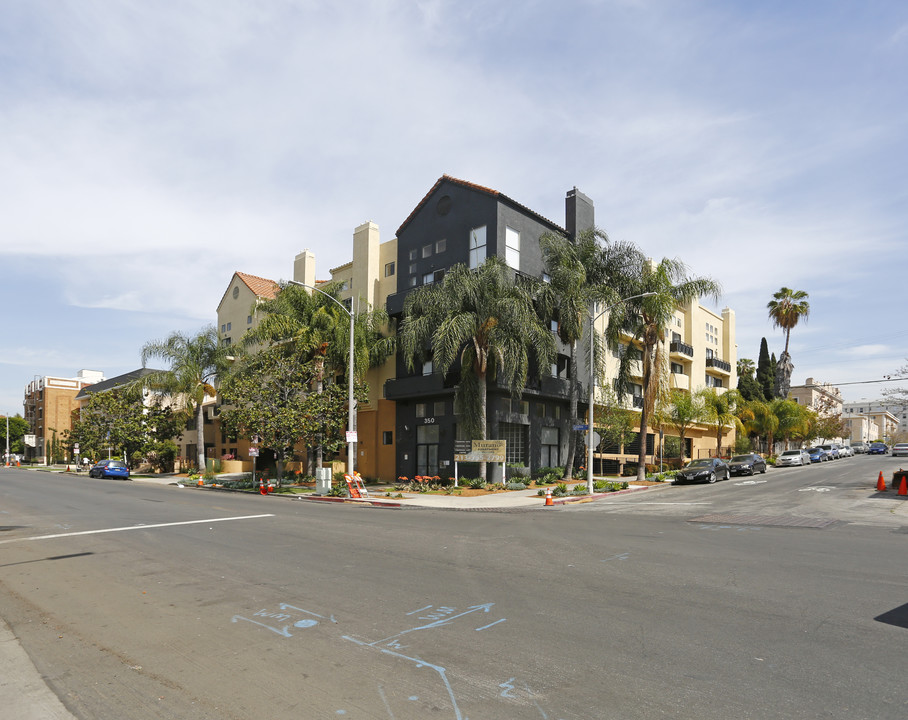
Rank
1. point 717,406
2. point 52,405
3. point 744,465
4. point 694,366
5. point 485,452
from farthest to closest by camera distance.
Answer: point 52,405 → point 694,366 → point 717,406 → point 744,465 → point 485,452

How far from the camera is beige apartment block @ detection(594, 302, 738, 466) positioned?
44.2 metres

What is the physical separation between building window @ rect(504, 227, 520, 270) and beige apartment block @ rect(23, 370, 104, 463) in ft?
259

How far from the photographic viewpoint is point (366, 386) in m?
34.5

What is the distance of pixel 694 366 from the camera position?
181 ft

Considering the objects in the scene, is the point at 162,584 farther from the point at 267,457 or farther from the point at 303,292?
the point at 267,457

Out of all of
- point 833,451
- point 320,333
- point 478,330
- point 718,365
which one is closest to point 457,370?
point 478,330

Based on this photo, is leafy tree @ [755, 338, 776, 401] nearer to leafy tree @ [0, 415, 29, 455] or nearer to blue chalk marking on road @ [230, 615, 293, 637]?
blue chalk marking on road @ [230, 615, 293, 637]

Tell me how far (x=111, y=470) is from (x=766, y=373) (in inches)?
2560

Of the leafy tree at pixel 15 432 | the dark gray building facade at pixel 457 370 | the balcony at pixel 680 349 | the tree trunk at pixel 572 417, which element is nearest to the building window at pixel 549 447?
the dark gray building facade at pixel 457 370

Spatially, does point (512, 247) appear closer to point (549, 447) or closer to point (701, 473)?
point (549, 447)

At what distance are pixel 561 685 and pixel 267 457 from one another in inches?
1734

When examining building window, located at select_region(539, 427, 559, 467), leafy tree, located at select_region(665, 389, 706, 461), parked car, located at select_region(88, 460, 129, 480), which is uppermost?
leafy tree, located at select_region(665, 389, 706, 461)

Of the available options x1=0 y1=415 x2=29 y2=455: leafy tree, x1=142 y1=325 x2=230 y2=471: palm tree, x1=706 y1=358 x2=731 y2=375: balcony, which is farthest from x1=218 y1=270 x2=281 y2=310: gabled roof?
x1=0 y1=415 x2=29 y2=455: leafy tree

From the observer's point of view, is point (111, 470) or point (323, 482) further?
point (111, 470)
